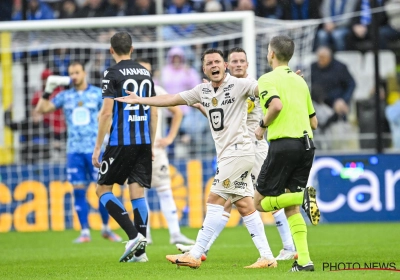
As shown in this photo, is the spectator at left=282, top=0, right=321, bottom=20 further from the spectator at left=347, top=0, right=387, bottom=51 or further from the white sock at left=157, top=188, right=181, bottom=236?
the white sock at left=157, top=188, right=181, bottom=236

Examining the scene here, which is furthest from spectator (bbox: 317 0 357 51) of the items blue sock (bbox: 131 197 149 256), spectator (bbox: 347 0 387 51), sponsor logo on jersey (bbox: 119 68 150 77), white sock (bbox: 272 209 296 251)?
blue sock (bbox: 131 197 149 256)

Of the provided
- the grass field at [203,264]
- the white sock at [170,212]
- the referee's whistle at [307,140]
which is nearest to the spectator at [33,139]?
the grass field at [203,264]

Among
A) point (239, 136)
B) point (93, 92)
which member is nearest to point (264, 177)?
point (239, 136)

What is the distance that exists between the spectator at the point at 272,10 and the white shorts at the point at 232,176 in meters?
9.83

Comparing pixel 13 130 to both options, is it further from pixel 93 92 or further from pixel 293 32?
pixel 293 32

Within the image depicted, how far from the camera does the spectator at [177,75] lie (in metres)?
16.0

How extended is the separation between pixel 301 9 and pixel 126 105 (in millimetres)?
8896

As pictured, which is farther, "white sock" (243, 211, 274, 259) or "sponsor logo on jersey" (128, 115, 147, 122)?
"sponsor logo on jersey" (128, 115, 147, 122)

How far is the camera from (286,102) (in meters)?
7.27

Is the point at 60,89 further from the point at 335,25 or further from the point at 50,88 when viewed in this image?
the point at 335,25

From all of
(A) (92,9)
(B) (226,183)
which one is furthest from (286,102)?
(A) (92,9)

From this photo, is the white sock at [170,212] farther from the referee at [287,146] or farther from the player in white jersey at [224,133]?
the referee at [287,146]

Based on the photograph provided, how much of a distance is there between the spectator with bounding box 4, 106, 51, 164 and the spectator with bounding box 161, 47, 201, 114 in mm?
2431

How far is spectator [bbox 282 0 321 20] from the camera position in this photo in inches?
677
